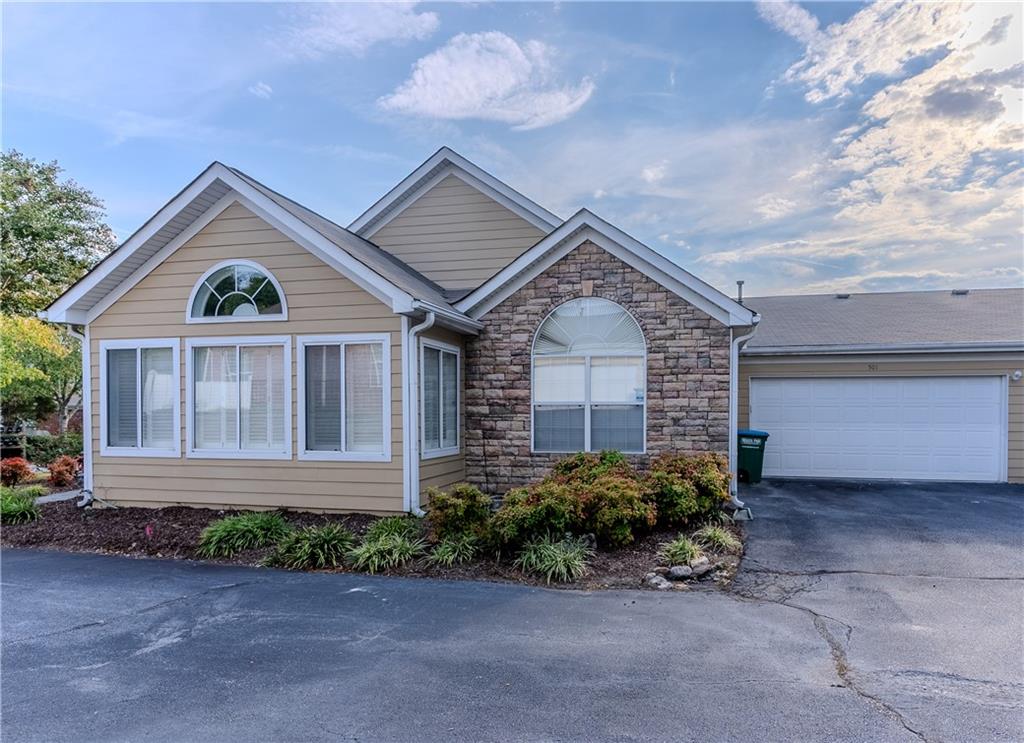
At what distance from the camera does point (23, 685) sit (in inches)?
156

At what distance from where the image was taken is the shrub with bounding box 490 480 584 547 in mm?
6516

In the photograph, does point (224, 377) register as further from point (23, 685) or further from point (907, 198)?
point (907, 198)

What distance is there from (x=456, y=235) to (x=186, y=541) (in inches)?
290

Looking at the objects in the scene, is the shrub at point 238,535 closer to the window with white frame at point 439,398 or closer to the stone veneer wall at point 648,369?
the window with white frame at point 439,398

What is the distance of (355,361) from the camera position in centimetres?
851

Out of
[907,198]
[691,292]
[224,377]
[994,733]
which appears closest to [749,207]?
[907,198]

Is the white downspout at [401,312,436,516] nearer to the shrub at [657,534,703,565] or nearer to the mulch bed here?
the mulch bed


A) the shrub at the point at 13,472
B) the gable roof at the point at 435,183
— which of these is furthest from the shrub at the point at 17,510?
the gable roof at the point at 435,183

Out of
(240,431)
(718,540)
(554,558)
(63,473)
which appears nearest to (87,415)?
(240,431)

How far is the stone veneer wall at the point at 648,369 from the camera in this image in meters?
9.31

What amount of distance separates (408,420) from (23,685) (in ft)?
15.7

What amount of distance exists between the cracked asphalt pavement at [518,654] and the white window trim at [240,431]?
2.06 meters

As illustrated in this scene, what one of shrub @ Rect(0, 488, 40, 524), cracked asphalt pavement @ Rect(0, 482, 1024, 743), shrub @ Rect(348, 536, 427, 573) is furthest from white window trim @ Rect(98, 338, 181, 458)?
shrub @ Rect(348, 536, 427, 573)

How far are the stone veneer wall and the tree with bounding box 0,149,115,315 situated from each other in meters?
17.9
